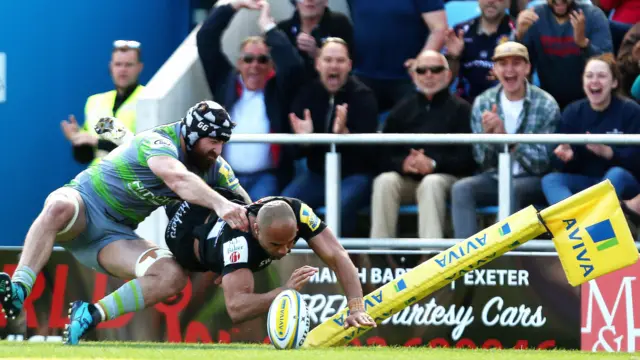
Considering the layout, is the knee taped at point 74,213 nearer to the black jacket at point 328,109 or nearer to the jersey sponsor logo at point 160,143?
the jersey sponsor logo at point 160,143

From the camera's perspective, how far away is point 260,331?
38.1ft

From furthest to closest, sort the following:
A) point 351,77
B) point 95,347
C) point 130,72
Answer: point 130,72 → point 351,77 → point 95,347

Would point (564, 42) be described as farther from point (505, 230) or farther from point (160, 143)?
point (160, 143)

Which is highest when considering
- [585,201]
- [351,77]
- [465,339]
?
[351,77]

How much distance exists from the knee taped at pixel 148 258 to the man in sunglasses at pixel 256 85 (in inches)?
61.1

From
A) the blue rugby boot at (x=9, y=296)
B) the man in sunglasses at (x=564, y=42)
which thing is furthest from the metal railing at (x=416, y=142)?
the blue rugby boot at (x=9, y=296)

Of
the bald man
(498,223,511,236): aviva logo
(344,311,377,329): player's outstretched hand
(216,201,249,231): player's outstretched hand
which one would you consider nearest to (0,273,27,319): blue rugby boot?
the bald man

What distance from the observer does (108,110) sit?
12.9m

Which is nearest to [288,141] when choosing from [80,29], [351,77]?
[351,77]

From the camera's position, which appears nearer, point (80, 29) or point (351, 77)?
point (351, 77)

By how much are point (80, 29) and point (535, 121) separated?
4.90 m

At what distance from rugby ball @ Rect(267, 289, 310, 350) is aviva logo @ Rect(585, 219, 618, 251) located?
6.41 ft

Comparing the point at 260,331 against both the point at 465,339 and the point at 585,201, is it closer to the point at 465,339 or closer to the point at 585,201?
the point at 465,339

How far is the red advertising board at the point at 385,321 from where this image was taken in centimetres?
1130
